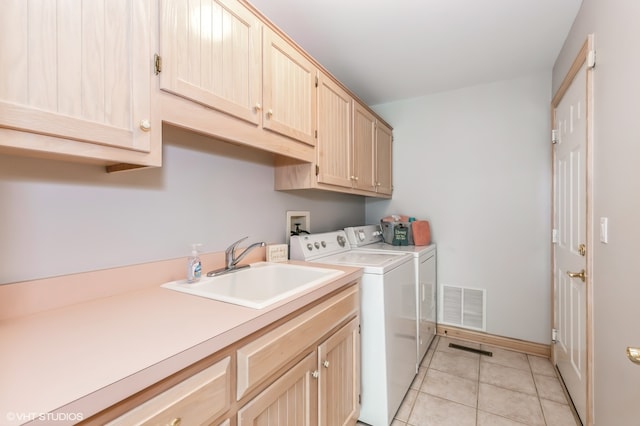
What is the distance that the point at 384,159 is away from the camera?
2816 millimetres

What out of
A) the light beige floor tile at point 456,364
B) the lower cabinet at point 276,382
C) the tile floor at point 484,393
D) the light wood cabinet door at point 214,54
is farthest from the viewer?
the light beige floor tile at point 456,364

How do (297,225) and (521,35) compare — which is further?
(297,225)

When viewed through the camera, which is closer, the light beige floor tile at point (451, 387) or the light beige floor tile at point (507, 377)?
the light beige floor tile at point (451, 387)

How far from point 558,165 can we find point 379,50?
159 cm

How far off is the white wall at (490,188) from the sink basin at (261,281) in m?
1.83

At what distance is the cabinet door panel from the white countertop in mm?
515

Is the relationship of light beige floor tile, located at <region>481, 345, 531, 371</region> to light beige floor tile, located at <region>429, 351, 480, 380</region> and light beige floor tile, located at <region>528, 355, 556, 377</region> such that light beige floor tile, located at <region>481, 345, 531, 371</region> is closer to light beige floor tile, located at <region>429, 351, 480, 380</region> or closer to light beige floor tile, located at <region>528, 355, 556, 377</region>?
light beige floor tile, located at <region>528, 355, 556, 377</region>

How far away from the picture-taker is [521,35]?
Answer: 188 centimetres

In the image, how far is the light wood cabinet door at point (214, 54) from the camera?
95cm

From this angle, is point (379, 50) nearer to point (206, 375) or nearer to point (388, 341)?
point (388, 341)

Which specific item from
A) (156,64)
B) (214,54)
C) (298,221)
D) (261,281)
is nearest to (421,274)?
(298,221)

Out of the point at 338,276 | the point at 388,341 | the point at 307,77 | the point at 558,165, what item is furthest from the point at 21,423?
the point at 558,165

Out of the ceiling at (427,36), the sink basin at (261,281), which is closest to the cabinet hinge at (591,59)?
the ceiling at (427,36)

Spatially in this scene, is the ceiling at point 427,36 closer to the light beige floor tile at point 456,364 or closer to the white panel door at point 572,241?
the white panel door at point 572,241
